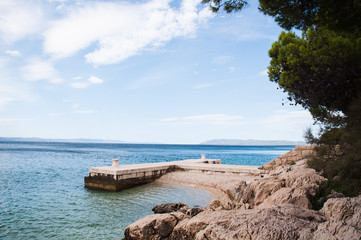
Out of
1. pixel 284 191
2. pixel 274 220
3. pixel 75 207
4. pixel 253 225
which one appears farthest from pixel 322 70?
pixel 75 207

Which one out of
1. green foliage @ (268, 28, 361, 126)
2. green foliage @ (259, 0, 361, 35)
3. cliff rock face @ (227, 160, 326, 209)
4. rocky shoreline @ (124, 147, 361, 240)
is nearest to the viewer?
rocky shoreline @ (124, 147, 361, 240)

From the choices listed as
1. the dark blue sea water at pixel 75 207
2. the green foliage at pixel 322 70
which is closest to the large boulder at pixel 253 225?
the dark blue sea water at pixel 75 207

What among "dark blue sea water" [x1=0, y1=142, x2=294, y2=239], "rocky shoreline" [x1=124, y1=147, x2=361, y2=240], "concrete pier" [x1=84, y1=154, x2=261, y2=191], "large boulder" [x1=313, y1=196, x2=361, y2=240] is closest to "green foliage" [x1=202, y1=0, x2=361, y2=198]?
"rocky shoreline" [x1=124, y1=147, x2=361, y2=240]

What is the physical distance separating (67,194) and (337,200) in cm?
1344

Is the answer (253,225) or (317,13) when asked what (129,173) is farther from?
(317,13)

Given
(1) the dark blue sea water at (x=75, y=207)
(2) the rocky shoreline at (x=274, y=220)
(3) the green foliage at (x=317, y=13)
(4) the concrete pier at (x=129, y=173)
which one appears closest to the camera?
(2) the rocky shoreline at (x=274, y=220)

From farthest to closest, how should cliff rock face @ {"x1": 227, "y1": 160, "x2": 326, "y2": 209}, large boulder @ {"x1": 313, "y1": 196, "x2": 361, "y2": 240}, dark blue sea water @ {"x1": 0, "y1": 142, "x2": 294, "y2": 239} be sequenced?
dark blue sea water @ {"x1": 0, "y1": 142, "x2": 294, "y2": 239}
cliff rock face @ {"x1": 227, "y1": 160, "x2": 326, "y2": 209}
large boulder @ {"x1": 313, "y1": 196, "x2": 361, "y2": 240}

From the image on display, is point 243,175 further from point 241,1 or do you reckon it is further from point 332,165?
point 241,1

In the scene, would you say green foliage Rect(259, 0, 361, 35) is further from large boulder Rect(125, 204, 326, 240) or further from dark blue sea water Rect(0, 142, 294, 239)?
dark blue sea water Rect(0, 142, 294, 239)

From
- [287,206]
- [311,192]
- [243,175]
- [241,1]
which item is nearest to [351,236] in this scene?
[287,206]

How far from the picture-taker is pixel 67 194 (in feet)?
47.1

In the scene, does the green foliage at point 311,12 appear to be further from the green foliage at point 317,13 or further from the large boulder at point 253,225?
the large boulder at point 253,225

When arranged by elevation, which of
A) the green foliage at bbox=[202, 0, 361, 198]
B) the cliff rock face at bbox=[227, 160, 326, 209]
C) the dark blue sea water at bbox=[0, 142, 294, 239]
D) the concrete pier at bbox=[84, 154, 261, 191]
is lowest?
the dark blue sea water at bbox=[0, 142, 294, 239]

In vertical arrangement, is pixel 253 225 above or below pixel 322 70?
below
